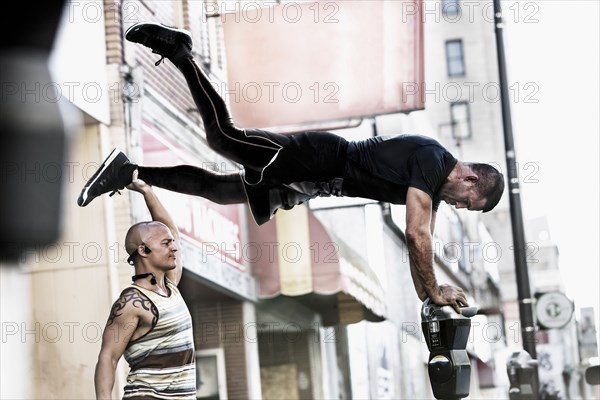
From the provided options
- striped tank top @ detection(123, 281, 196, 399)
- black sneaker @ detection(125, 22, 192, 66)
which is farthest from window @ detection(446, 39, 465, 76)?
striped tank top @ detection(123, 281, 196, 399)

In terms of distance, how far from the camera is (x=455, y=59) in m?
66.4

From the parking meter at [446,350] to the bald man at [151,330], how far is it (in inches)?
49.6

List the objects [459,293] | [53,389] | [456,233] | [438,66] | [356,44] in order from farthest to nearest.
A: [438,66]
[456,233]
[356,44]
[53,389]
[459,293]

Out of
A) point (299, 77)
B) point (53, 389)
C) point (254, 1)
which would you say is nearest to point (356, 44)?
point (299, 77)

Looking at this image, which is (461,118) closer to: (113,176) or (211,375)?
(211,375)

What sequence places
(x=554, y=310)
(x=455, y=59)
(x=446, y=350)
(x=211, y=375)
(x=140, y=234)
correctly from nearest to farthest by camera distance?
(x=140, y=234), (x=446, y=350), (x=211, y=375), (x=554, y=310), (x=455, y=59)

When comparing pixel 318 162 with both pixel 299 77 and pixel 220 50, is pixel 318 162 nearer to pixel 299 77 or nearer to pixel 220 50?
pixel 299 77

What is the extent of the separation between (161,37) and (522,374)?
10939mm

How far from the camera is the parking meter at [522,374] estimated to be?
1688 cm

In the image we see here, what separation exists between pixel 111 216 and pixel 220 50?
5361mm

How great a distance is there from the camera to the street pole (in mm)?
17688

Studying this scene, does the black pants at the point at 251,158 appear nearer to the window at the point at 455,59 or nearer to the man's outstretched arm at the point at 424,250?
the man's outstretched arm at the point at 424,250

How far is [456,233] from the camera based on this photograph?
1366 inches

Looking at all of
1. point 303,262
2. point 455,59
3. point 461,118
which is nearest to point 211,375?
point 303,262
